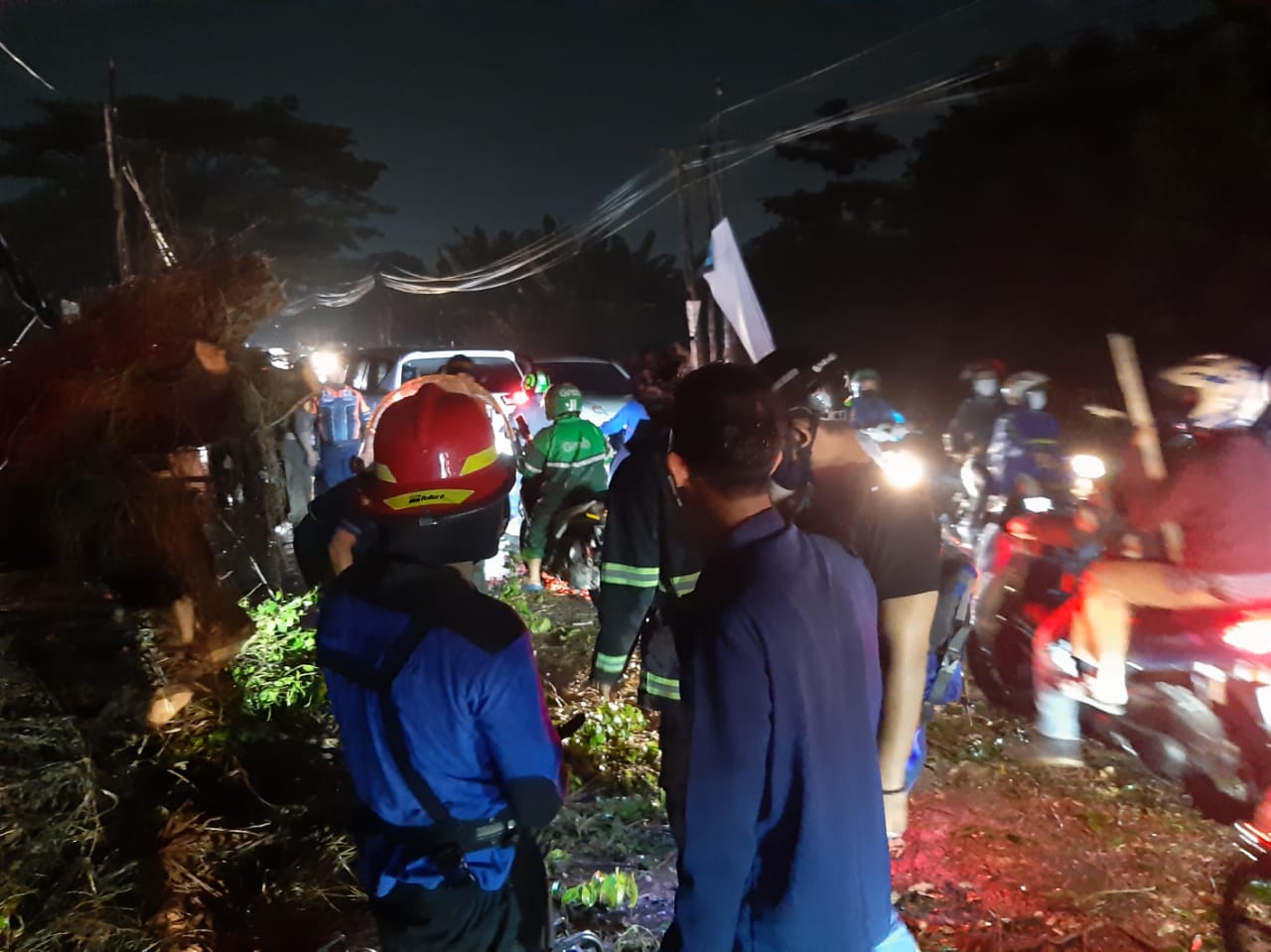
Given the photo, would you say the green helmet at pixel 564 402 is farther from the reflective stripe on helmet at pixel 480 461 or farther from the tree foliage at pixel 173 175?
the tree foliage at pixel 173 175

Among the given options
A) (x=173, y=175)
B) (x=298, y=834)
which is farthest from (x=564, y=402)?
(x=173, y=175)

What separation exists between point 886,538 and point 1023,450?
5.48 metres

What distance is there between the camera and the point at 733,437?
72.4 inches

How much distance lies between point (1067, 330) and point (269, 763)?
15953mm

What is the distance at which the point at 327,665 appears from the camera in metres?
1.97

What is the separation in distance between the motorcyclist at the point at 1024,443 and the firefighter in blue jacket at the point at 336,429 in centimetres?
546

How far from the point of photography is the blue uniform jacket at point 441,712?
1819 millimetres

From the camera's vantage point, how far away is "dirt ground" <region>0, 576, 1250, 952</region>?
335 cm

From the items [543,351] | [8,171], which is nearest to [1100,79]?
[543,351]

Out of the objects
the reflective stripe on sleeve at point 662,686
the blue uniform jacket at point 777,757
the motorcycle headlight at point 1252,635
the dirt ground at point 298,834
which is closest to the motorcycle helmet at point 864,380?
the dirt ground at point 298,834

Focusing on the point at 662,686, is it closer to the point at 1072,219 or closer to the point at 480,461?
the point at 480,461

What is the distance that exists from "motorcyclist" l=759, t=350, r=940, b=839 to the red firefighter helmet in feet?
2.73

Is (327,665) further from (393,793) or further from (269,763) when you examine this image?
(269,763)

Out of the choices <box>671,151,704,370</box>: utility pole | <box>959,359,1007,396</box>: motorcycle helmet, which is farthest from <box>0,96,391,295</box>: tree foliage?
<box>959,359,1007,396</box>: motorcycle helmet
